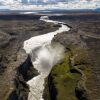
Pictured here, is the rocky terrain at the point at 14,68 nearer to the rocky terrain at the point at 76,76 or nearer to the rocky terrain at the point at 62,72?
the rocky terrain at the point at 62,72

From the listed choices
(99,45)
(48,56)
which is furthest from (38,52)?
(99,45)

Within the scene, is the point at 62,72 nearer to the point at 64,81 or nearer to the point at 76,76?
the point at 76,76

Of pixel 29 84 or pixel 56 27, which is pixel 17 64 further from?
pixel 56 27

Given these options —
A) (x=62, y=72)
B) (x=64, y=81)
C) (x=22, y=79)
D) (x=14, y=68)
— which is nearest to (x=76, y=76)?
(x=64, y=81)

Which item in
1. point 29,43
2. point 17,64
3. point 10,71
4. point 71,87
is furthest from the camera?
point 29,43

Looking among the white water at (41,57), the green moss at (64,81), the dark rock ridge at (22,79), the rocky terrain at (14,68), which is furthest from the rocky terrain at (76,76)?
the rocky terrain at (14,68)

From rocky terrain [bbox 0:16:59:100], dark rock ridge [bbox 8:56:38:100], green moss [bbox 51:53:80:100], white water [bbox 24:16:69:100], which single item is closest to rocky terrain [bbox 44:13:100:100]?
green moss [bbox 51:53:80:100]
